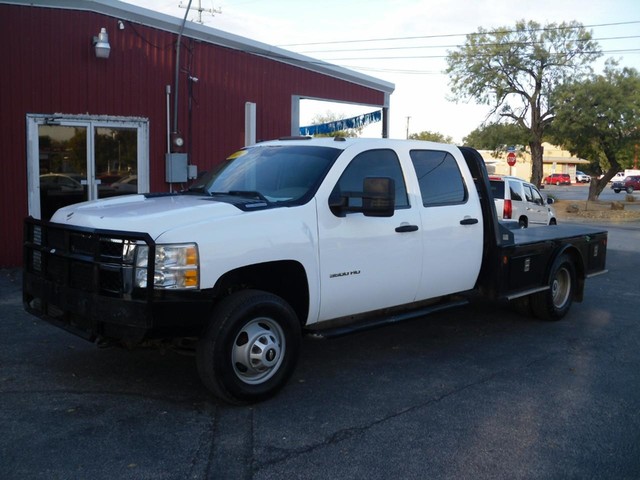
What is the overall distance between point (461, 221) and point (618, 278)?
20.0 ft

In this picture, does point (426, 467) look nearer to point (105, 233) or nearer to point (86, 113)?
point (105, 233)

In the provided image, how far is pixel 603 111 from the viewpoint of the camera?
31.2m

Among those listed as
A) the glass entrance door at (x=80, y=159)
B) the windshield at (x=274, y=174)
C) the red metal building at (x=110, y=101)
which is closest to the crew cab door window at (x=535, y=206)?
the red metal building at (x=110, y=101)

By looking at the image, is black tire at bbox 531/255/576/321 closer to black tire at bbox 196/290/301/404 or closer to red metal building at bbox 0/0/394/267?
black tire at bbox 196/290/301/404

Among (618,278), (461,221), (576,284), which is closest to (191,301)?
(461,221)

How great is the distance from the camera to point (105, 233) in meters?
4.61

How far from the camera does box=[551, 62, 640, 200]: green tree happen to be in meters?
30.9

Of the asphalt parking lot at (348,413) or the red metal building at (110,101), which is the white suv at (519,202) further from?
the asphalt parking lot at (348,413)

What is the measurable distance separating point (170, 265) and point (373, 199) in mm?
1656

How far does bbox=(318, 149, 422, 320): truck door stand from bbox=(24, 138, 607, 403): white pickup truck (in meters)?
0.01

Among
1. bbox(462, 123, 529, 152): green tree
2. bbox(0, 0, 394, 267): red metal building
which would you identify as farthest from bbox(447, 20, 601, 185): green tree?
bbox(0, 0, 394, 267): red metal building

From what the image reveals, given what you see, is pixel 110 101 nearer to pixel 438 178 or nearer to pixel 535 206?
pixel 438 178

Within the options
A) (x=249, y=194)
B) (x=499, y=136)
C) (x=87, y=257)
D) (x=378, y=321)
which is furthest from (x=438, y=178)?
(x=499, y=136)

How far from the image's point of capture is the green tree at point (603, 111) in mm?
30891
